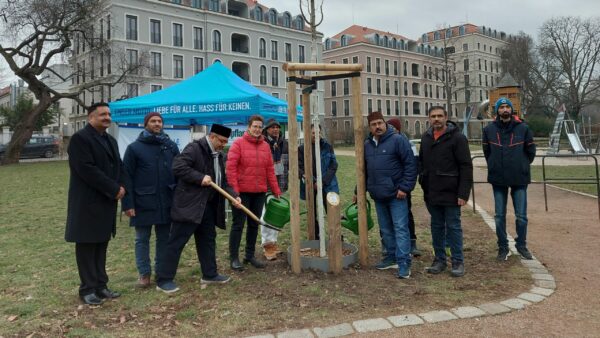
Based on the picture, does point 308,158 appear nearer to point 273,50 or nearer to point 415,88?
point 273,50

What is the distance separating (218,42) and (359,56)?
2553 cm

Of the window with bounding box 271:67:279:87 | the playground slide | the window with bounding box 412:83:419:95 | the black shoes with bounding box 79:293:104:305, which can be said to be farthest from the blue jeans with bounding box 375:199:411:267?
the window with bounding box 412:83:419:95

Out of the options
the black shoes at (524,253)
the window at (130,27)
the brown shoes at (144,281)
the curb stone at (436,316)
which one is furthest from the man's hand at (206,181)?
the window at (130,27)

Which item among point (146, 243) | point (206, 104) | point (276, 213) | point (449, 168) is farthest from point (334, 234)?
point (206, 104)

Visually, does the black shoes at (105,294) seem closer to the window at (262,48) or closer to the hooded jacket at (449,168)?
the hooded jacket at (449,168)

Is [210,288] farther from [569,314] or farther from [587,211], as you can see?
[587,211]

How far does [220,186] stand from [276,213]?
808 millimetres

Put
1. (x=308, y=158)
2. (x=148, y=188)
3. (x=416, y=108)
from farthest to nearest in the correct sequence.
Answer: (x=416, y=108) → (x=308, y=158) → (x=148, y=188)

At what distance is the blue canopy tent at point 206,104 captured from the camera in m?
7.83

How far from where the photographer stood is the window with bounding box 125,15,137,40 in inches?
1817

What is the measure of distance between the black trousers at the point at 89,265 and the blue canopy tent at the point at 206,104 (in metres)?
3.85

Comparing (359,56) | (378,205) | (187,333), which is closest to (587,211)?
(378,205)

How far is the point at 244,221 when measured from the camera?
543 centimetres

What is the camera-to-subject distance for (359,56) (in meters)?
70.6
